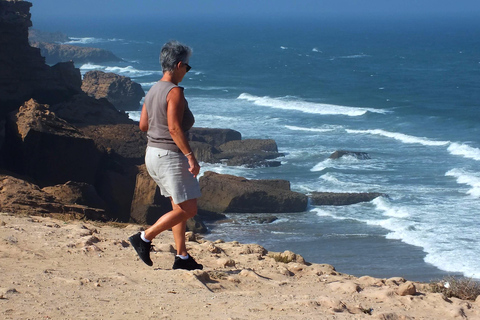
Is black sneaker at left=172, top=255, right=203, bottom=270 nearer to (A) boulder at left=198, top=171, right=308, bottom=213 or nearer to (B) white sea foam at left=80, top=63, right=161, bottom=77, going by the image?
(A) boulder at left=198, top=171, right=308, bottom=213

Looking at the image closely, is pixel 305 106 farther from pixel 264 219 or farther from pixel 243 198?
pixel 264 219

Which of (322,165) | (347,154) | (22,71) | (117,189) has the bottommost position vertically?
(322,165)

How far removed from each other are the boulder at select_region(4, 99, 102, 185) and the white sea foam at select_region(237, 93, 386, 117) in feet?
101

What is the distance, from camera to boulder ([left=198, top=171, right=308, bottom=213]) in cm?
1988

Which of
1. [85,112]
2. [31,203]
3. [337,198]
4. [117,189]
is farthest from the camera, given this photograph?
[337,198]

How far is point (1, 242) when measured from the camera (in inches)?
246

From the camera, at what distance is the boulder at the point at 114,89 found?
4141 centimetres

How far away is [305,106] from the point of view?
4753 centimetres


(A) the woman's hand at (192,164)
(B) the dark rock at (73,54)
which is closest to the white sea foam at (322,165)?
(A) the woman's hand at (192,164)

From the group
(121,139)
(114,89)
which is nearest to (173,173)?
(121,139)

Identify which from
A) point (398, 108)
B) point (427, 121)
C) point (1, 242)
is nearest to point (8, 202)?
point (1, 242)

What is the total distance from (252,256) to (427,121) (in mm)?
35986

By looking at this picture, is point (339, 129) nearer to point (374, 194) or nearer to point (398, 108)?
point (398, 108)

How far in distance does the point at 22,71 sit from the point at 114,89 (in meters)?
19.9
